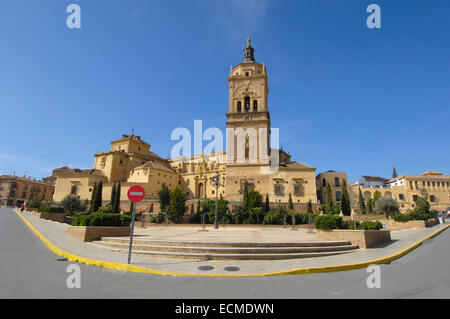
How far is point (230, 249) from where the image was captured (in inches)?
307

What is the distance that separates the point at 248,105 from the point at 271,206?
1812 centimetres

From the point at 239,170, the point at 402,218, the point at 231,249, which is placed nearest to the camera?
the point at 231,249

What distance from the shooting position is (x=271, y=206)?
3488cm

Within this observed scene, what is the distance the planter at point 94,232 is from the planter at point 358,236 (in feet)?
32.9

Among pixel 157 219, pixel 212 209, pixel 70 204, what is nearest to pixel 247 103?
pixel 212 209

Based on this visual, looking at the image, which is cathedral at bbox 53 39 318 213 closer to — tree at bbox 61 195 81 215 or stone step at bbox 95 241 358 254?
tree at bbox 61 195 81 215

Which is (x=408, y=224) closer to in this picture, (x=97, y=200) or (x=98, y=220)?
(x=98, y=220)

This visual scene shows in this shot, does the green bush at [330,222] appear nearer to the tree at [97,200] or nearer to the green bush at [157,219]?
the green bush at [157,219]

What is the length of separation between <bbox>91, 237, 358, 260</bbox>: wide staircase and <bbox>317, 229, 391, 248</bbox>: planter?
85 cm

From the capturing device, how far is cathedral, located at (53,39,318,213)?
119ft

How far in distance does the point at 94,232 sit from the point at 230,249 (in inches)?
281

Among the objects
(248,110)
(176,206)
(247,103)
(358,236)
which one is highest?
(247,103)

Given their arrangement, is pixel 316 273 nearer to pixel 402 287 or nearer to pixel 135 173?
pixel 402 287
